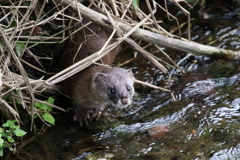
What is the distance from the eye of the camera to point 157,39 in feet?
17.7

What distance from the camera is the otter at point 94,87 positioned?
205 inches

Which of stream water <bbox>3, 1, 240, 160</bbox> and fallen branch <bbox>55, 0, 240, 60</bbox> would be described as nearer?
stream water <bbox>3, 1, 240, 160</bbox>

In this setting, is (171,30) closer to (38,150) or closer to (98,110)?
(98,110)

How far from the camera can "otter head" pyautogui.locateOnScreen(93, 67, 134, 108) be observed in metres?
5.08

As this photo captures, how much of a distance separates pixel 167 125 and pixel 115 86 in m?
0.92

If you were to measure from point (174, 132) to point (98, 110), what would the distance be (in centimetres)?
128

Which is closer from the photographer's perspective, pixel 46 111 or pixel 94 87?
pixel 46 111

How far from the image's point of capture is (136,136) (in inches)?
198

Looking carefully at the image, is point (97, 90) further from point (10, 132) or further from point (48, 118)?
point (10, 132)

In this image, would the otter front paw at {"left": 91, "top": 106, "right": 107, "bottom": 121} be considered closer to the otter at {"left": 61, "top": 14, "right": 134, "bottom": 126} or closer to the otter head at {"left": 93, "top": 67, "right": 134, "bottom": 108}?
the otter at {"left": 61, "top": 14, "right": 134, "bottom": 126}

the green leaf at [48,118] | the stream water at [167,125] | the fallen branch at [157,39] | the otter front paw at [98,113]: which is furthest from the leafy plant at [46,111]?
the fallen branch at [157,39]

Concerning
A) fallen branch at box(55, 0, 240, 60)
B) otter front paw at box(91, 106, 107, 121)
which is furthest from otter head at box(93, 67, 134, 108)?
fallen branch at box(55, 0, 240, 60)

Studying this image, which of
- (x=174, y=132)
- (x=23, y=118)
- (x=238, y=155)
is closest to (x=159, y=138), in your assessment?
(x=174, y=132)

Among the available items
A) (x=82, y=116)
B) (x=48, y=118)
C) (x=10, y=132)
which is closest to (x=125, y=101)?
(x=82, y=116)
